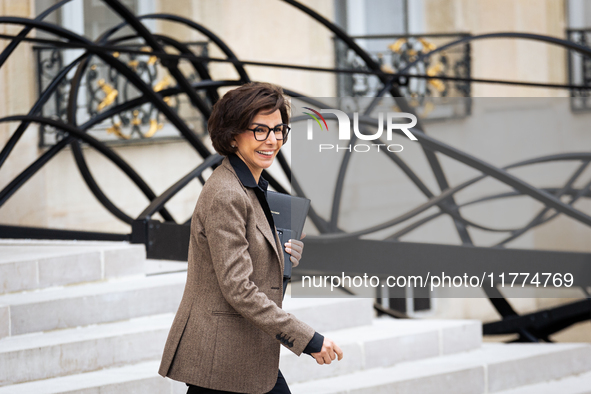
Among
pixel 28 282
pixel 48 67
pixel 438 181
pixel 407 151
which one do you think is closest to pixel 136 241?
pixel 28 282

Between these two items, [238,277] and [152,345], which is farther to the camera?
[152,345]

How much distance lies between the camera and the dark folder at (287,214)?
5.04 ft

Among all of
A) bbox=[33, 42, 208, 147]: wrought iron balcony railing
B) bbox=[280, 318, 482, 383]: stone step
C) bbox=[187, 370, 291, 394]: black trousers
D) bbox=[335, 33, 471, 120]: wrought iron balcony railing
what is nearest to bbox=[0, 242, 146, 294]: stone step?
bbox=[280, 318, 482, 383]: stone step

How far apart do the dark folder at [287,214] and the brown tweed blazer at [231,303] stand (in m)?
0.06

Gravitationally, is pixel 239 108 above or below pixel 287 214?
above

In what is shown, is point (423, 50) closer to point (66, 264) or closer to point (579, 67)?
point (579, 67)

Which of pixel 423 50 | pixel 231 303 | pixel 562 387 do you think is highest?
pixel 423 50

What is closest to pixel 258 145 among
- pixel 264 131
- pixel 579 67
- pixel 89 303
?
pixel 264 131

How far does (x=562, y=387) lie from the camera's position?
3.10 m

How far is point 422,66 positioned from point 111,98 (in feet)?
11.9

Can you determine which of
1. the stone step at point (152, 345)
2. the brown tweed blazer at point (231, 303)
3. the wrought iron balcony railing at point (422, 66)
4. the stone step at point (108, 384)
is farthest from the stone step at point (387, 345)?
the wrought iron balcony railing at point (422, 66)

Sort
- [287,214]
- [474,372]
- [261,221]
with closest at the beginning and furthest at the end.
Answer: [261,221] < [287,214] < [474,372]

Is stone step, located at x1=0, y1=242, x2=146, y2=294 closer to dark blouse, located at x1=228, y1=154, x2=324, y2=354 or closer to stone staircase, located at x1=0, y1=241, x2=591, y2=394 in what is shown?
stone staircase, located at x1=0, y1=241, x2=591, y2=394

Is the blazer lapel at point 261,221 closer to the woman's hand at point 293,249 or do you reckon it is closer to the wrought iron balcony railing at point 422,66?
the woman's hand at point 293,249
